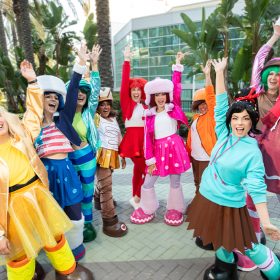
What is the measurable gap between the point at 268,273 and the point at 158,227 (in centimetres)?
155

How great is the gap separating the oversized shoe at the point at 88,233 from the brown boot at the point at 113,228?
175 millimetres

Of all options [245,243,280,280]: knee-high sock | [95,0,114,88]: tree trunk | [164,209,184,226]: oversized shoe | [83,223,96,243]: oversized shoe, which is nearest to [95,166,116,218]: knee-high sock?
[83,223,96,243]: oversized shoe

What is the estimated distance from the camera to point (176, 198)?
3.71 meters

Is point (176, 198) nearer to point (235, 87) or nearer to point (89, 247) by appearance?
point (89, 247)

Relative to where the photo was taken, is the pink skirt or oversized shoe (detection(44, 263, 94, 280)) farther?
the pink skirt

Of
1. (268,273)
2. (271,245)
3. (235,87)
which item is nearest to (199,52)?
(235,87)

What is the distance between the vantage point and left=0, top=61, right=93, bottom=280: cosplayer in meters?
2.05

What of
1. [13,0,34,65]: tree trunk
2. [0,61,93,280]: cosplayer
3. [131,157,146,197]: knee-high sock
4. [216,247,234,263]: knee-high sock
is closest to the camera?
[0,61,93,280]: cosplayer

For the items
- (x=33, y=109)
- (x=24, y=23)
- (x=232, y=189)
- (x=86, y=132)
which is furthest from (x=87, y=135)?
(x=24, y=23)

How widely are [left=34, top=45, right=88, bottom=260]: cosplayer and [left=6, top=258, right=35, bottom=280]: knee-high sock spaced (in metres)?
0.57

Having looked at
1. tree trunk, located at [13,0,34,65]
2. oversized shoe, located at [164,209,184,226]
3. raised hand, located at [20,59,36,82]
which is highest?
tree trunk, located at [13,0,34,65]

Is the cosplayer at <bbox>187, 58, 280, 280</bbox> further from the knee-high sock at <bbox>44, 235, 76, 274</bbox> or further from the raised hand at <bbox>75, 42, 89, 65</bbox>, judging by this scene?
the raised hand at <bbox>75, 42, 89, 65</bbox>

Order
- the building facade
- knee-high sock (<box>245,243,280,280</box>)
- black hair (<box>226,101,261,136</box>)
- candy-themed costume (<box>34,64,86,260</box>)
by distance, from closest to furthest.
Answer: black hair (<box>226,101,261,136</box>), knee-high sock (<box>245,243,280,280</box>), candy-themed costume (<box>34,64,86,260</box>), the building facade

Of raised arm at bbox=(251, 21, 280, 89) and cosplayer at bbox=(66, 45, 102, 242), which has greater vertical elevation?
raised arm at bbox=(251, 21, 280, 89)
